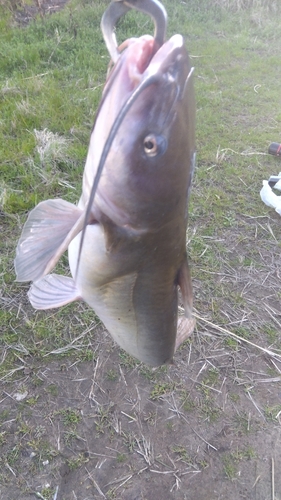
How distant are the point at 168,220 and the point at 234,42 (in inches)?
211

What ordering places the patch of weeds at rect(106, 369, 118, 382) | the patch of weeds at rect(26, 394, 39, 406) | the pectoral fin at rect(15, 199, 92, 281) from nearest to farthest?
the pectoral fin at rect(15, 199, 92, 281) → the patch of weeds at rect(26, 394, 39, 406) → the patch of weeds at rect(106, 369, 118, 382)

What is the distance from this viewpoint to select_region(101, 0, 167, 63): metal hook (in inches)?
27.9

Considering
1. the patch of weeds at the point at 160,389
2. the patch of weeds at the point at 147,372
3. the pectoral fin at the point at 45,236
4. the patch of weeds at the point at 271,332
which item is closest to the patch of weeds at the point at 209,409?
the patch of weeds at the point at 160,389

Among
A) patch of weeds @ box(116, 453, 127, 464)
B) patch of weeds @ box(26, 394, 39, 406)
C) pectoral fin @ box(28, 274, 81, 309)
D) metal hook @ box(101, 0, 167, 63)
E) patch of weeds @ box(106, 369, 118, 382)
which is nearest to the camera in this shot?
metal hook @ box(101, 0, 167, 63)

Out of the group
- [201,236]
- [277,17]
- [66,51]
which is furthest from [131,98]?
[277,17]

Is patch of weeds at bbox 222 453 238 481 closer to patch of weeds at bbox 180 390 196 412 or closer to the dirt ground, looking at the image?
the dirt ground

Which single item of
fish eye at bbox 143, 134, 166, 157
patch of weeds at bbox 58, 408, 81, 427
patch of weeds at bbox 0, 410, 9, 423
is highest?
fish eye at bbox 143, 134, 166, 157

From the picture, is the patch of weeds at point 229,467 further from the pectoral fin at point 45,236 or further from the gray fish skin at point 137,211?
the pectoral fin at point 45,236

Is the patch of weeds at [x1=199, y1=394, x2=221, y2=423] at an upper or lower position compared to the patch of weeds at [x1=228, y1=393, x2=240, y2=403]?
upper

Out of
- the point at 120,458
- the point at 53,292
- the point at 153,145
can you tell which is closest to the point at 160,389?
the point at 120,458

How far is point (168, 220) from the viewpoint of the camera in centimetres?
96

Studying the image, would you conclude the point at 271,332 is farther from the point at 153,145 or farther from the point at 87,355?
the point at 153,145

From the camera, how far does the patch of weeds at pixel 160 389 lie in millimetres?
2086

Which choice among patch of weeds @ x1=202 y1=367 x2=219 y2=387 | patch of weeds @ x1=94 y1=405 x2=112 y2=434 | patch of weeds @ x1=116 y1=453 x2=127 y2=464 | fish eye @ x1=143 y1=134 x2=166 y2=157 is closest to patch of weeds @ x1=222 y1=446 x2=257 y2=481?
patch of weeds @ x1=202 y1=367 x2=219 y2=387
